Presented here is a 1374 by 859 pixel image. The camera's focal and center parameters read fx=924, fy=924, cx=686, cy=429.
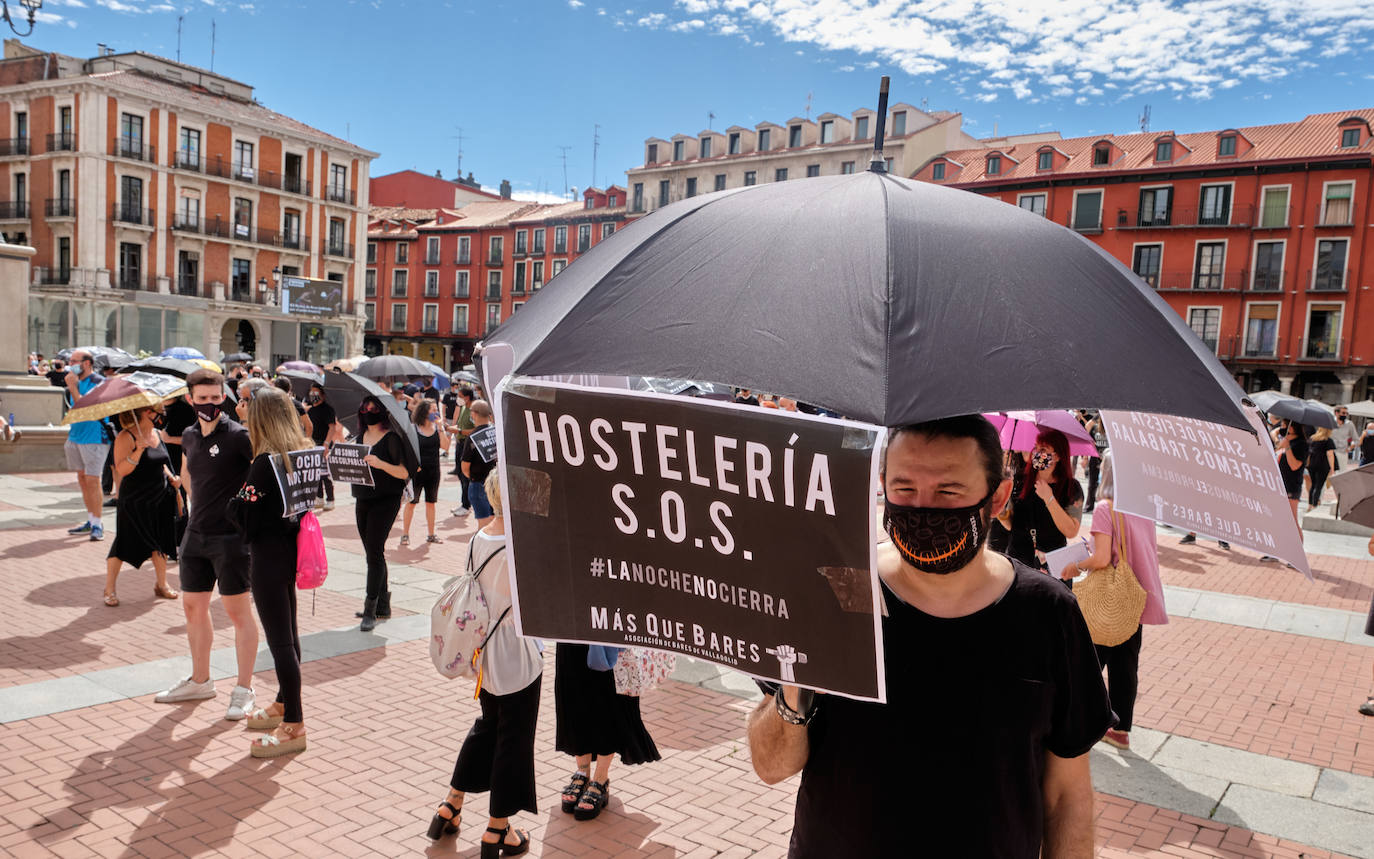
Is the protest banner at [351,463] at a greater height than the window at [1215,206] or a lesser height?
lesser

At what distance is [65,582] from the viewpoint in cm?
805

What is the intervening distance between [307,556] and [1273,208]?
141ft

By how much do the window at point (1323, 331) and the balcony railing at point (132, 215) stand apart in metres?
51.5

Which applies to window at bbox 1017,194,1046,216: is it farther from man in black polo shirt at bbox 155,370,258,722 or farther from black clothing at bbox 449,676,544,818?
black clothing at bbox 449,676,544,818

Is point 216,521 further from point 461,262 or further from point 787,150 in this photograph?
point 461,262

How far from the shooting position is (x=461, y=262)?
62875mm

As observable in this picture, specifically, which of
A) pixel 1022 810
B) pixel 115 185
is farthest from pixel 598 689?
pixel 115 185

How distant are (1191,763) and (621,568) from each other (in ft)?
16.0

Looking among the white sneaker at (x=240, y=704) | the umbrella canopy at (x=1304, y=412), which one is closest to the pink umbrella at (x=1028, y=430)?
the white sneaker at (x=240, y=704)

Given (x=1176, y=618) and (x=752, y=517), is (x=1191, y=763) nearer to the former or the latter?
(x=1176, y=618)

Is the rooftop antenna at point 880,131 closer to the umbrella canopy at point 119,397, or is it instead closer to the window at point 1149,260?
the umbrella canopy at point 119,397

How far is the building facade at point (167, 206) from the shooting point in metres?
41.9

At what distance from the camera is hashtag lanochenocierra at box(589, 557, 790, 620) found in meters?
1.63

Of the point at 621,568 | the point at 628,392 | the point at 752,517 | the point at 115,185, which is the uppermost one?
the point at 115,185
